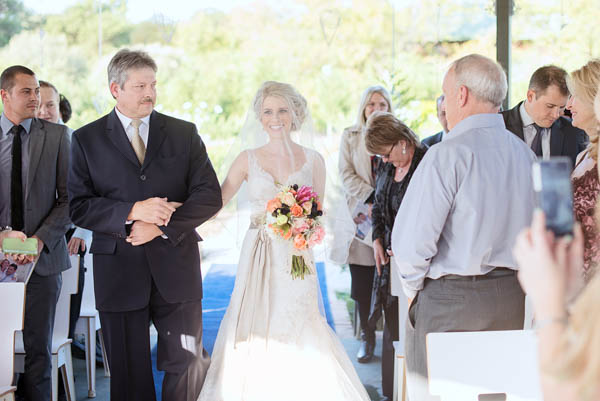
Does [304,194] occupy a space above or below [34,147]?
below

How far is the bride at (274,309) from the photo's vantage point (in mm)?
3646

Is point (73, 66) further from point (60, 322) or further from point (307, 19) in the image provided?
point (60, 322)

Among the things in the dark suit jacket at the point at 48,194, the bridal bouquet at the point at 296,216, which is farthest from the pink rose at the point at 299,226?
the dark suit jacket at the point at 48,194

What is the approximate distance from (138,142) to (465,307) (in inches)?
71.4

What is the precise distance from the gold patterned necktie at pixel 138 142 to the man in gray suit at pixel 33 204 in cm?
79

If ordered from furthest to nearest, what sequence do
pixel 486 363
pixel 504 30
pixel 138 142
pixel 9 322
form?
pixel 504 30 < pixel 138 142 < pixel 9 322 < pixel 486 363

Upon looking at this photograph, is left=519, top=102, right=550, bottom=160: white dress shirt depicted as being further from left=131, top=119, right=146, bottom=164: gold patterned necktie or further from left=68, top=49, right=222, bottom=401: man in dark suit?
left=131, top=119, right=146, bottom=164: gold patterned necktie

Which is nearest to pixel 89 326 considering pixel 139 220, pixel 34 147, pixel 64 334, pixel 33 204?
pixel 64 334

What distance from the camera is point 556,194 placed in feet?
3.84

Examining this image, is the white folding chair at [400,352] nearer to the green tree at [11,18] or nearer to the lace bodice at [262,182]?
the lace bodice at [262,182]

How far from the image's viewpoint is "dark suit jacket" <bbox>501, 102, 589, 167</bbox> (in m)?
4.24

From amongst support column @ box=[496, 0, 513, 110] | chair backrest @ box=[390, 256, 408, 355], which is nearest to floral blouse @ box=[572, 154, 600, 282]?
chair backrest @ box=[390, 256, 408, 355]

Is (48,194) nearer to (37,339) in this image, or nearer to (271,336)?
(37,339)

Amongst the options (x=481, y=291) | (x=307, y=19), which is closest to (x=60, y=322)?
(x=481, y=291)
